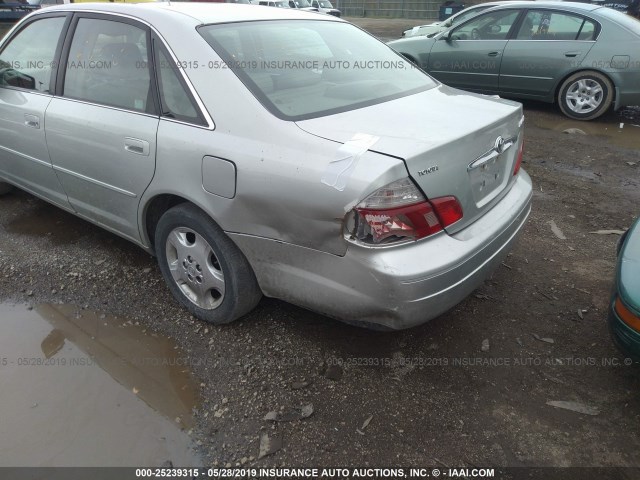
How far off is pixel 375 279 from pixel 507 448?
0.93 meters

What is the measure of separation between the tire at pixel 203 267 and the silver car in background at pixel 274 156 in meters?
0.01

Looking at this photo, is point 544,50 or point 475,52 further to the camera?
point 475,52

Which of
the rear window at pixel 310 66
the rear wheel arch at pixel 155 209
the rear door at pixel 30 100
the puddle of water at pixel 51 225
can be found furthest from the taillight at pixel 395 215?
the puddle of water at pixel 51 225

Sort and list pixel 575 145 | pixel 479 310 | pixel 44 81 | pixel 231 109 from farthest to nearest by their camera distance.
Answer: pixel 575 145 → pixel 44 81 → pixel 479 310 → pixel 231 109

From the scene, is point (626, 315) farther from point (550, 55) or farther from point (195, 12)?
point (550, 55)

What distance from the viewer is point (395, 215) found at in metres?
1.91

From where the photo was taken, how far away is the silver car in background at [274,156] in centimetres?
195

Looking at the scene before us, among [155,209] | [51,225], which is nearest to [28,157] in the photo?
[51,225]

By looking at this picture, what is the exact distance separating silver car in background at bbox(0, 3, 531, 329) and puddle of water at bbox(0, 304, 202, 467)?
419 millimetres

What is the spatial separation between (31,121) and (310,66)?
A: 1.99 meters

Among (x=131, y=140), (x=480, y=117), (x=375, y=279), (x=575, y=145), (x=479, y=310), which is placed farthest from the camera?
(x=575, y=145)

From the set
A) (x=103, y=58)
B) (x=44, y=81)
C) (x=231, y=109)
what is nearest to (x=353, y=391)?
(x=231, y=109)

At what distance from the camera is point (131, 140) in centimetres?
256

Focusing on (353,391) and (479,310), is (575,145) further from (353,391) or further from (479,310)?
(353,391)
